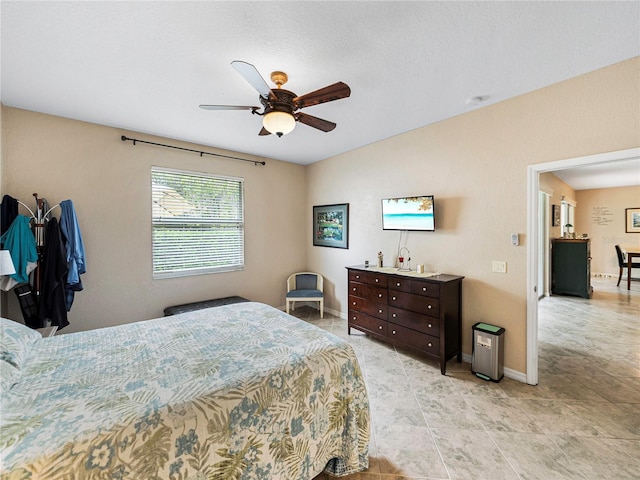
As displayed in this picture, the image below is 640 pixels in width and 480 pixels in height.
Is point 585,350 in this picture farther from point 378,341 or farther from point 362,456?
point 362,456

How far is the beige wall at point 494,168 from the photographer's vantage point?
2.18 metres

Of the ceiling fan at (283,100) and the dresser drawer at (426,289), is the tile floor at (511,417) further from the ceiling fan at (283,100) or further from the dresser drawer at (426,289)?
the ceiling fan at (283,100)

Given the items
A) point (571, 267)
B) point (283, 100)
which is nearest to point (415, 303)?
point (283, 100)

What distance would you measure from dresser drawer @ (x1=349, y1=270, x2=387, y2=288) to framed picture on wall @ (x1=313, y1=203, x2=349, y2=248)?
801 mm

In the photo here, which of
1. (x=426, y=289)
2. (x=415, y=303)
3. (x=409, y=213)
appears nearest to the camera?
(x=426, y=289)

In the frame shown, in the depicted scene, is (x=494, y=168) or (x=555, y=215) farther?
(x=555, y=215)

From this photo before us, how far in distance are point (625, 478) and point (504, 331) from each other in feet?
3.97

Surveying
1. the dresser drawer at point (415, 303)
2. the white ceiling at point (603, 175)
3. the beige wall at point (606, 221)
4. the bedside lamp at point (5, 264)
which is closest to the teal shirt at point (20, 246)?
the bedside lamp at point (5, 264)

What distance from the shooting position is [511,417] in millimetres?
2135

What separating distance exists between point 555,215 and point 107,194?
818 centimetres

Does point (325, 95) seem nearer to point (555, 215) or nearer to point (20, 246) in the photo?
point (20, 246)

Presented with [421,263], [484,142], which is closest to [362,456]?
[421,263]

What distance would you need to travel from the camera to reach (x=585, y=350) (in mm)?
3217

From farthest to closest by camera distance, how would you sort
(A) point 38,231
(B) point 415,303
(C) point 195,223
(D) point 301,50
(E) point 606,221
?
(E) point 606,221 → (C) point 195,223 → (B) point 415,303 → (A) point 38,231 → (D) point 301,50
